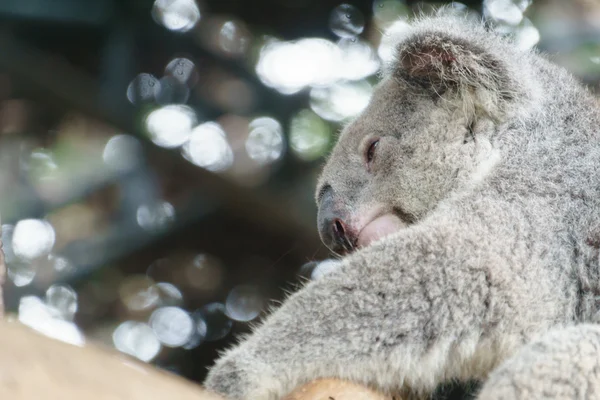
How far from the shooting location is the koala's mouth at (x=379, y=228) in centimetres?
326

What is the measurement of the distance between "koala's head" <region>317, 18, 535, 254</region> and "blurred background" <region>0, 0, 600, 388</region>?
1935 mm

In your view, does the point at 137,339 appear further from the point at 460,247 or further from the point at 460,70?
the point at 460,247

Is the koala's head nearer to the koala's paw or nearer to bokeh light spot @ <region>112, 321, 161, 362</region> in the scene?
the koala's paw

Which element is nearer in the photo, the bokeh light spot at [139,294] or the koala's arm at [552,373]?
the koala's arm at [552,373]

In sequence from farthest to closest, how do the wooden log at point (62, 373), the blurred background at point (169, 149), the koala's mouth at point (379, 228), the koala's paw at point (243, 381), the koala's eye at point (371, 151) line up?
the blurred background at point (169, 149)
the koala's eye at point (371, 151)
the koala's mouth at point (379, 228)
the koala's paw at point (243, 381)
the wooden log at point (62, 373)

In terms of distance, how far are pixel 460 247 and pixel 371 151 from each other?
951mm

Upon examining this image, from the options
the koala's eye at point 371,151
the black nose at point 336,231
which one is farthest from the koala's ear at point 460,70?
the black nose at point 336,231

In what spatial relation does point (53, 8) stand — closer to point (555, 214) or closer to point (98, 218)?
point (98, 218)

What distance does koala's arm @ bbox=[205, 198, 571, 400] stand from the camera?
8.03 feet

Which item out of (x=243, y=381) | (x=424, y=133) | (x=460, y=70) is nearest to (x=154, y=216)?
(x=424, y=133)

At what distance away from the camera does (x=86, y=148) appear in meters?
5.90

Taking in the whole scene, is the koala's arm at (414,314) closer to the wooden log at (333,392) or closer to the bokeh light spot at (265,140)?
the wooden log at (333,392)

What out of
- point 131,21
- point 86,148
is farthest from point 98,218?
point 131,21

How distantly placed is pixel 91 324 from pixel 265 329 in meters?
3.94
